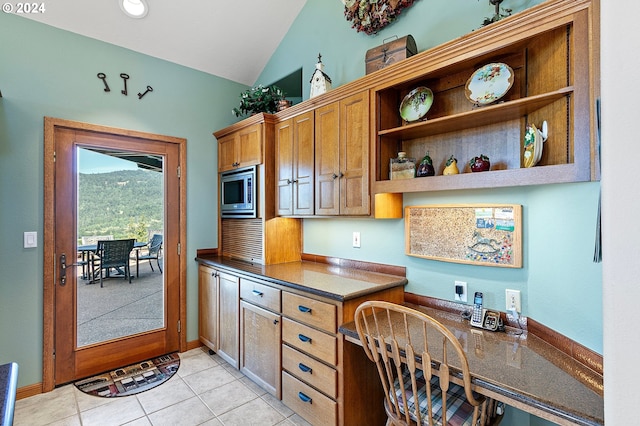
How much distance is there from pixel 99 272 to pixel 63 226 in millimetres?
477

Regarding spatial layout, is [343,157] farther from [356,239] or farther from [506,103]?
[506,103]

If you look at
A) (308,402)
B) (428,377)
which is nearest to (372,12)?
(428,377)

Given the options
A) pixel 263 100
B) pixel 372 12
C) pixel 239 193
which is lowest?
pixel 239 193

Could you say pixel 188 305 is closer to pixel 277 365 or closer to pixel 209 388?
pixel 209 388

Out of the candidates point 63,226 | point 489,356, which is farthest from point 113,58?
point 489,356

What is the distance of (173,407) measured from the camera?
2225 millimetres

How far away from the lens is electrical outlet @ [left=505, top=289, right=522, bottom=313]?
1.63 meters

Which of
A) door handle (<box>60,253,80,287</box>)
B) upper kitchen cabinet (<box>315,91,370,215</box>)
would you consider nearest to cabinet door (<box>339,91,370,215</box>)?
upper kitchen cabinet (<box>315,91,370,215</box>)

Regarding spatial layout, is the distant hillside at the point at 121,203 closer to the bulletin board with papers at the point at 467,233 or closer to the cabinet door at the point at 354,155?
the cabinet door at the point at 354,155

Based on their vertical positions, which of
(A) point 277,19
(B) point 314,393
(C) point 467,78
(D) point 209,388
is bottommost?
(D) point 209,388

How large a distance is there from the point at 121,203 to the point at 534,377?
3.18 meters

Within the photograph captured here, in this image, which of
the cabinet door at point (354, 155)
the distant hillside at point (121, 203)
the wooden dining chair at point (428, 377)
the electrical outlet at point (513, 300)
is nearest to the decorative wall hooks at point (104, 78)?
the distant hillside at point (121, 203)

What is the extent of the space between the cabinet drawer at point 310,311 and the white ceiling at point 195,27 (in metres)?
2.53

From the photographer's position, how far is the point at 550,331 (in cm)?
143
